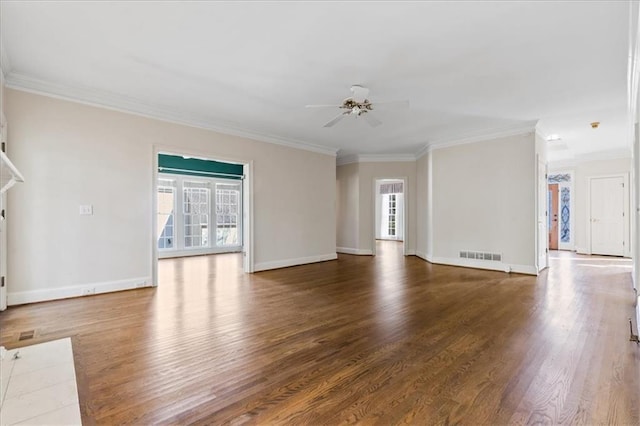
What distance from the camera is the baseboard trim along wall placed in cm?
552

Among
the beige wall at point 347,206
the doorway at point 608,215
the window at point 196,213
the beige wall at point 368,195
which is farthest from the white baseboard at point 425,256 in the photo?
the window at point 196,213

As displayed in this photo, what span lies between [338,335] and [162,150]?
3.82 m

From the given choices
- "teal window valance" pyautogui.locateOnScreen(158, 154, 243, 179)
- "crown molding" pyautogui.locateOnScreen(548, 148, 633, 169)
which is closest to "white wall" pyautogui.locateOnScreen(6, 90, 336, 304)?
"teal window valance" pyautogui.locateOnScreen(158, 154, 243, 179)

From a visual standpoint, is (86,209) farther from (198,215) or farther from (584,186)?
(584,186)

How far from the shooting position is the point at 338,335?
2.82 metres

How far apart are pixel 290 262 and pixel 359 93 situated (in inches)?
151

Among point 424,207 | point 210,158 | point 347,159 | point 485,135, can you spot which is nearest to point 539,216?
point 485,135

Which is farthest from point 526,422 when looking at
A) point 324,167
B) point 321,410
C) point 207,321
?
point 324,167

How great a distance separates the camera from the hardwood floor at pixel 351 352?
1757mm

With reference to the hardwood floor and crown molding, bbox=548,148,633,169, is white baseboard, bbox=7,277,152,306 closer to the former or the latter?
the hardwood floor

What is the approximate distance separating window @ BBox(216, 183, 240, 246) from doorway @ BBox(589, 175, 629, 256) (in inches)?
382

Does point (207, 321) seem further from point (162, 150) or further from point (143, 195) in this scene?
point (162, 150)

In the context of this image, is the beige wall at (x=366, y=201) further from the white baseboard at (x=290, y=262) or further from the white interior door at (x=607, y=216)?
the white interior door at (x=607, y=216)

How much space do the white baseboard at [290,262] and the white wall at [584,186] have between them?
22.3ft
